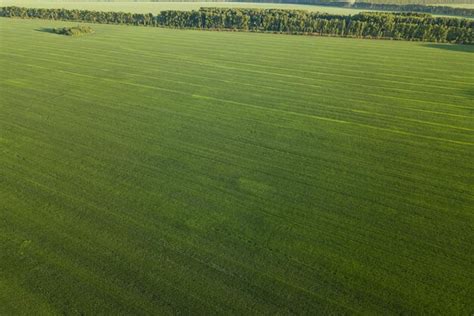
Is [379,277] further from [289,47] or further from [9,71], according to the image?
[289,47]

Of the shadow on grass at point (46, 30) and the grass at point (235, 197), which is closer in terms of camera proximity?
the grass at point (235, 197)

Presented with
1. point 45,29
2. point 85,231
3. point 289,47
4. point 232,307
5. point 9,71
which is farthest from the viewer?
point 45,29

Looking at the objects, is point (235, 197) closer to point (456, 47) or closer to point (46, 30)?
point (456, 47)

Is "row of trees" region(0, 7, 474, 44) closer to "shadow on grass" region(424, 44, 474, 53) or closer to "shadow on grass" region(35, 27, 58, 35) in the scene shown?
"shadow on grass" region(424, 44, 474, 53)

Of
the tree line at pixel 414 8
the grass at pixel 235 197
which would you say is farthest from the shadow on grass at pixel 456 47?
the tree line at pixel 414 8

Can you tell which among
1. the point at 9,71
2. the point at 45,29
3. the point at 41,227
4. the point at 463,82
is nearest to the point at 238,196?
the point at 41,227

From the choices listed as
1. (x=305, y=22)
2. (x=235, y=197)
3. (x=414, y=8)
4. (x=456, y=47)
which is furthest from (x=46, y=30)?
(x=414, y=8)

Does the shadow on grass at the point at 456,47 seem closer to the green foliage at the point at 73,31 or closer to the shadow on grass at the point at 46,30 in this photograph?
the green foliage at the point at 73,31
